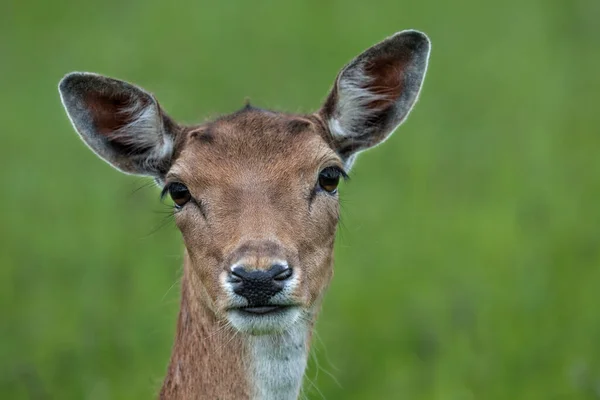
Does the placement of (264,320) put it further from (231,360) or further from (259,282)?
(231,360)

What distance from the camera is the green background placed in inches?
416

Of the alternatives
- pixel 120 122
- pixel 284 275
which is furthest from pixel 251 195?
pixel 120 122

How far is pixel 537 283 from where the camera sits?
38.3 ft

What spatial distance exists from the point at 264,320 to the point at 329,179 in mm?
1135

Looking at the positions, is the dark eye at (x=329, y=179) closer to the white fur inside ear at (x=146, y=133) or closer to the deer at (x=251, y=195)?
the deer at (x=251, y=195)

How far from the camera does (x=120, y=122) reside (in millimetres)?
7699

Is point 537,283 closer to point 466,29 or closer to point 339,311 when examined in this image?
point 339,311

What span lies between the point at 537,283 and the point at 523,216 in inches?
54.3

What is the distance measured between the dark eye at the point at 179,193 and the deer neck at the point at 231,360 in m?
0.41

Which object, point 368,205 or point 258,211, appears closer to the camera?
point 258,211

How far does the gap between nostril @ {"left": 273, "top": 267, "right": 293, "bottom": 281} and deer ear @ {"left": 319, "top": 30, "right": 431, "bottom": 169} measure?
1512 mm

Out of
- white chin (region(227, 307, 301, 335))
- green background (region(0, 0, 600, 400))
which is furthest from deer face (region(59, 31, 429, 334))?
green background (region(0, 0, 600, 400))

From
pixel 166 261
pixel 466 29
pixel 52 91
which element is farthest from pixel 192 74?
pixel 166 261

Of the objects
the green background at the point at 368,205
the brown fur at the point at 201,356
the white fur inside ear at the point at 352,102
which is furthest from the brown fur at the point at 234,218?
the green background at the point at 368,205
